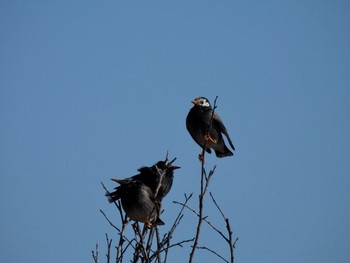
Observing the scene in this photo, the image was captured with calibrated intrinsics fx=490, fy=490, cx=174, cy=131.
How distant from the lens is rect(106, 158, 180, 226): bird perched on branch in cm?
527

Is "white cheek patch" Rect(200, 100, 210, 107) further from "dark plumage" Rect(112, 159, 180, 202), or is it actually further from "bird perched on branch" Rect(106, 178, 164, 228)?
"bird perched on branch" Rect(106, 178, 164, 228)

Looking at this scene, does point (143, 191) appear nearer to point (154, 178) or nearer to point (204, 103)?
point (154, 178)

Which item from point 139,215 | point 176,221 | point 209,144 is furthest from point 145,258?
point 209,144

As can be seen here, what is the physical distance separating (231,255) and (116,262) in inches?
32.9

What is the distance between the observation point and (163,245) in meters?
3.59

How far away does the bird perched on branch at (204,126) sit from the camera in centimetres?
678

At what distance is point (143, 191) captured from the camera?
5371 millimetres

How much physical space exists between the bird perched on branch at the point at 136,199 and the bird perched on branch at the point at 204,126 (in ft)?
5.14

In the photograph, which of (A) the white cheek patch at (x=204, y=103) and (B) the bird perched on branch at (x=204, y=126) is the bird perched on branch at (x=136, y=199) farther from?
(A) the white cheek patch at (x=204, y=103)

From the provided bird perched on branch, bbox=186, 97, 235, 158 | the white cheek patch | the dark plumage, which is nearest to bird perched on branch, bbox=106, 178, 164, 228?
the dark plumage

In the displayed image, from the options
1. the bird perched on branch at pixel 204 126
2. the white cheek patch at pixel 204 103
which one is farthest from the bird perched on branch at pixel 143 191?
the white cheek patch at pixel 204 103

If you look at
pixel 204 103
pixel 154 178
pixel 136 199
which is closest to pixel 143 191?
pixel 136 199

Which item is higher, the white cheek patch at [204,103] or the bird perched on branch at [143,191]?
the white cheek patch at [204,103]

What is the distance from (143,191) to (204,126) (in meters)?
1.72
